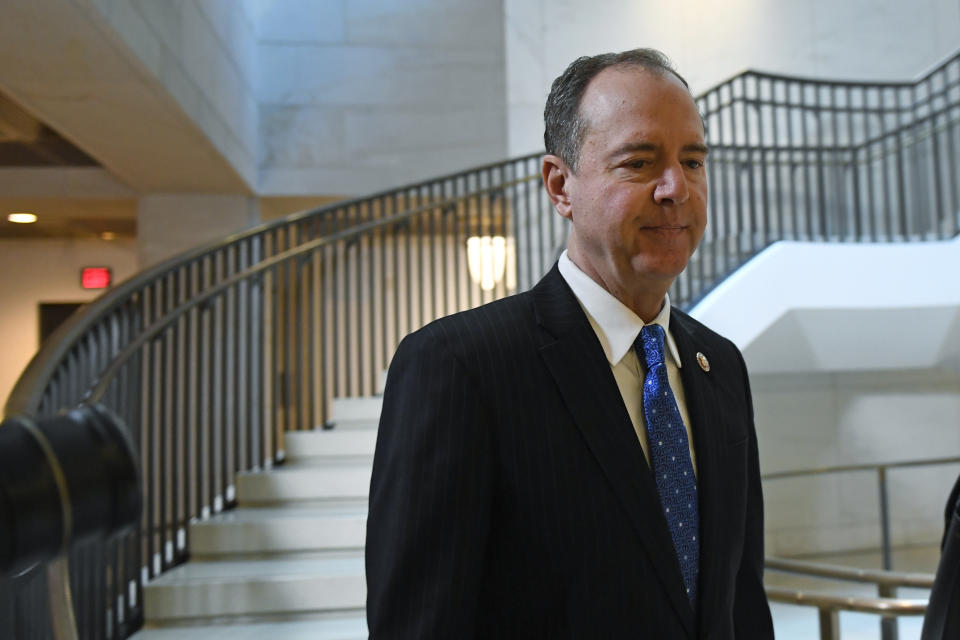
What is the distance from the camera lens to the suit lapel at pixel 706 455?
1.14 metres

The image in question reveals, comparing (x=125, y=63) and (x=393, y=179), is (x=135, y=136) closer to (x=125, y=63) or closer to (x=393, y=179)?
(x=125, y=63)

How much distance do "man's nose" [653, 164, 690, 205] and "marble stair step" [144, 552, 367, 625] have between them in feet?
10.7

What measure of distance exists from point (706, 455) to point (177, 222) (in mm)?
6921

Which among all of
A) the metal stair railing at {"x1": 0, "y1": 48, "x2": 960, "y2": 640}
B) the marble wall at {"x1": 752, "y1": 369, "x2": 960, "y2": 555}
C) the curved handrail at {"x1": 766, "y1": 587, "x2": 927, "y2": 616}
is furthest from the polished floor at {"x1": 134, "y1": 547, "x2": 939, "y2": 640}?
the curved handrail at {"x1": 766, "y1": 587, "x2": 927, "y2": 616}

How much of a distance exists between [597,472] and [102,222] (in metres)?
8.45

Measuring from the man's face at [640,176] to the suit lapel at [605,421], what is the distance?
11cm

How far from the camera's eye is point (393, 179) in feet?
26.9

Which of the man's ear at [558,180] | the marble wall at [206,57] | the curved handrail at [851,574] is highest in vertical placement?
the marble wall at [206,57]

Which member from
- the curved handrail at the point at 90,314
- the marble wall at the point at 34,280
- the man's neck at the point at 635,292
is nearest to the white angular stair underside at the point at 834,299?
the curved handrail at the point at 90,314

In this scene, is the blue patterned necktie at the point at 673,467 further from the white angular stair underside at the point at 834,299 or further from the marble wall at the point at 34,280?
the marble wall at the point at 34,280

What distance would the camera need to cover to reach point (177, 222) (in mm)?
7348

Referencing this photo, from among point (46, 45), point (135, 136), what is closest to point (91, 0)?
point (46, 45)

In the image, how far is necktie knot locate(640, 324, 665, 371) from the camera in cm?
123

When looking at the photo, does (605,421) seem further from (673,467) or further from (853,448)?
(853,448)
